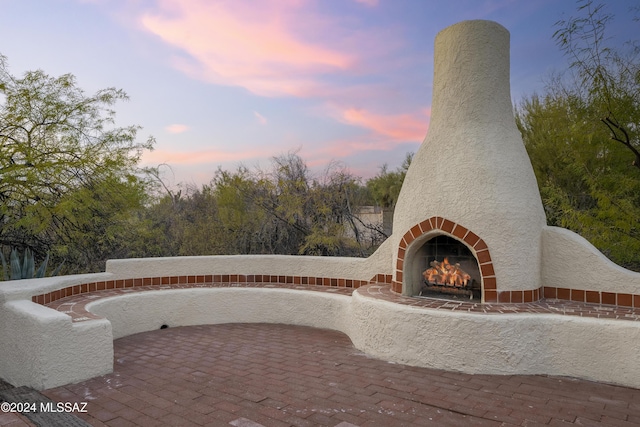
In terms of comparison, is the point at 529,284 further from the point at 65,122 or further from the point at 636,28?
the point at 65,122

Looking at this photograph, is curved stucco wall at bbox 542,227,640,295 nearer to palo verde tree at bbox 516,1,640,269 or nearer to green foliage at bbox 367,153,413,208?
palo verde tree at bbox 516,1,640,269

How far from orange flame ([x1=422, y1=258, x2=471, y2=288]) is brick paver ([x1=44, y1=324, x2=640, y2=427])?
1583mm

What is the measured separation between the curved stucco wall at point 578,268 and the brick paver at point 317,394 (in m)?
1.62

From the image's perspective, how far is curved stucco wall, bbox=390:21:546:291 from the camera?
5.42 m

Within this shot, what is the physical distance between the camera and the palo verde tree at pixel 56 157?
743 cm

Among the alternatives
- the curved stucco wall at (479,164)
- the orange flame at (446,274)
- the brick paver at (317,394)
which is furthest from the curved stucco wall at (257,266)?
the brick paver at (317,394)

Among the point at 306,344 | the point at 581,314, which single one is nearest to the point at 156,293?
the point at 306,344

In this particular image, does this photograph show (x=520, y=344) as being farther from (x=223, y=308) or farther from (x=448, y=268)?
(x=223, y=308)

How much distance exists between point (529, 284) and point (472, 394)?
2.09 m

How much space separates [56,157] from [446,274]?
Result: 7.25m

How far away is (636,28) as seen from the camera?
24.3 feet

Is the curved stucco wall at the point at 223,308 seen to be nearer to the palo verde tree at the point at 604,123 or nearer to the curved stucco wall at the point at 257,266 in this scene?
the curved stucco wall at the point at 257,266

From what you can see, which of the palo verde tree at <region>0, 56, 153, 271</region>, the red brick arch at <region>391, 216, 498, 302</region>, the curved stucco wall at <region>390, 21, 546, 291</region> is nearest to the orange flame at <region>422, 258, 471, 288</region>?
the red brick arch at <region>391, 216, 498, 302</region>

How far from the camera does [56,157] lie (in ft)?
25.5
